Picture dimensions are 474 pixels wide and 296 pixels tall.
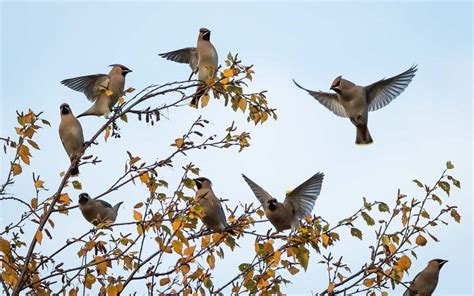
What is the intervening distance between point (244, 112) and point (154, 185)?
0.70 metres

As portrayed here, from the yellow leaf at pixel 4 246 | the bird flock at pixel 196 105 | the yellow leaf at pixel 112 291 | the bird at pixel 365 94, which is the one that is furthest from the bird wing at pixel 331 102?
the yellow leaf at pixel 112 291

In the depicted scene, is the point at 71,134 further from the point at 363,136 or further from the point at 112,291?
the point at 363,136

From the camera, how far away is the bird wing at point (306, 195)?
570 cm

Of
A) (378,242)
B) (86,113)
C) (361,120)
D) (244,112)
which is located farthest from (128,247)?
(361,120)

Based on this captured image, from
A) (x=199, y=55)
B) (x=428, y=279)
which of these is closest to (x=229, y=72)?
(x=199, y=55)

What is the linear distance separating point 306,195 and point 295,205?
0.33ft

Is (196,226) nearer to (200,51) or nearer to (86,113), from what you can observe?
(86,113)

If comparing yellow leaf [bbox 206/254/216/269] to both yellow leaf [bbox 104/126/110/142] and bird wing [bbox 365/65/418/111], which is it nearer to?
yellow leaf [bbox 104/126/110/142]

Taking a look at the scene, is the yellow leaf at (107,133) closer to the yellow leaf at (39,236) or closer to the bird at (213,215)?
the bird at (213,215)

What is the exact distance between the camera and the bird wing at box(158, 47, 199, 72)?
708cm

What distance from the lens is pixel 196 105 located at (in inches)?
183

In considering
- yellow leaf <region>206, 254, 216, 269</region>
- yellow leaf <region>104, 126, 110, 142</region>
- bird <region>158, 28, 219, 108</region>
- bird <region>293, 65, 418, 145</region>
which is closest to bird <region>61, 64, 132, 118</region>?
bird <region>158, 28, 219, 108</region>

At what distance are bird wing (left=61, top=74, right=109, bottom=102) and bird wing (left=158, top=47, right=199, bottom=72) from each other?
2.51ft

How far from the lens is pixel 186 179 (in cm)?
411
